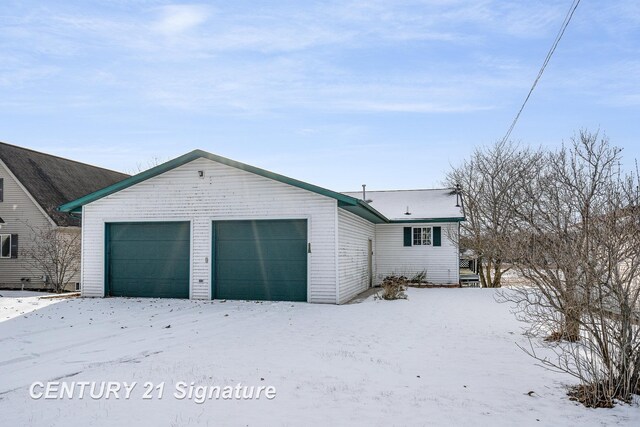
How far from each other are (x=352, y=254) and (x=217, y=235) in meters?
4.34

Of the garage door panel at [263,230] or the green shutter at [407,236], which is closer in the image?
the garage door panel at [263,230]

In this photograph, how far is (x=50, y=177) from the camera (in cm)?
2312

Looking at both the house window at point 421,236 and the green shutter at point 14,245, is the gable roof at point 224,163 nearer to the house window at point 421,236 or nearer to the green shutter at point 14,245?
the house window at point 421,236

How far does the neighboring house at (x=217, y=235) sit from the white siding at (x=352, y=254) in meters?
0.06

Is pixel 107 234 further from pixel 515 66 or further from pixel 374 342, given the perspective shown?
pixel 515 66

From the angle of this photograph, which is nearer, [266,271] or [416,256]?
[266,271]

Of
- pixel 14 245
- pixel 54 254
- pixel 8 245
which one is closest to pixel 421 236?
pixel 54 254

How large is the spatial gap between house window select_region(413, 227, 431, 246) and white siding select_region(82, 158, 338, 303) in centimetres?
866

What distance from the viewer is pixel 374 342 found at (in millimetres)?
8023

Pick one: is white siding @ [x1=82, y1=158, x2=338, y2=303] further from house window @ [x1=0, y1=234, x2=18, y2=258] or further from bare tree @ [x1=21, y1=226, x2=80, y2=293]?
house window @ [x1=0, y1=234, x2=18, y2=258]

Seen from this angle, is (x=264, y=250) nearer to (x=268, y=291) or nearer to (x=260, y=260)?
(x=260, y=260)

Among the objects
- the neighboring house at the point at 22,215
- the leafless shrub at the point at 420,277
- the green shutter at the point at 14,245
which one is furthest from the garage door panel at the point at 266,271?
the green shutter at the point at 14,245

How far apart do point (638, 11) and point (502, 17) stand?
9.09 feet

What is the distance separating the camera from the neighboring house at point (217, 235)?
13.1 meters
